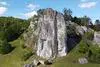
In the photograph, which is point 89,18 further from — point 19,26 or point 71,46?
point 71,46

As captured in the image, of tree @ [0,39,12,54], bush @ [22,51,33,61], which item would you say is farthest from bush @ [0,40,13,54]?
bush @ [22,51,33,61]

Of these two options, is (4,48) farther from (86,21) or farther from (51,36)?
(86,21)

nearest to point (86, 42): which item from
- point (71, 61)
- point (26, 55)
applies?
point (71, 61)

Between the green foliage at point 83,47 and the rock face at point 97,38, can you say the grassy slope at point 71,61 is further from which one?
the rock face at point 97,38

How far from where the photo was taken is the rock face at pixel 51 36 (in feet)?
329

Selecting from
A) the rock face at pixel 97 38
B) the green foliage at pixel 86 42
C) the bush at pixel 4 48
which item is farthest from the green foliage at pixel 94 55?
the bush at pixel 4 48

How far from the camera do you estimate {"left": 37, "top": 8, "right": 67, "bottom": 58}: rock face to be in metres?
100

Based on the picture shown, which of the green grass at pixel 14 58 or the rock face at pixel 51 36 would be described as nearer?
the green grass at pixel 14 58

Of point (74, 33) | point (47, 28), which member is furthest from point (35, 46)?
point (74, 33)

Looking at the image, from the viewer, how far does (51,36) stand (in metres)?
102

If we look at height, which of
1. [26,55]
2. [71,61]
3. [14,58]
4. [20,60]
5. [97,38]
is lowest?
[20,60]

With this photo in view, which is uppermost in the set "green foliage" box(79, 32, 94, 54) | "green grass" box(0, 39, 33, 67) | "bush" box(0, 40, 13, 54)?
"green foliage" box(79, 32, 94, 54)

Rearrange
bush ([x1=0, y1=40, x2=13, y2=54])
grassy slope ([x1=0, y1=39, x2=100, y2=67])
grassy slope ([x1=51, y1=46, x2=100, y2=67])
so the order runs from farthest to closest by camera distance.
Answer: bush ([x1=0, y1=40, x2=13, y2=54]) < grassy slope ([x1=0, y1=39, x2=100, y2=67]) < grassy slope ([x1=51, y1=46, x2=100, y2=67])

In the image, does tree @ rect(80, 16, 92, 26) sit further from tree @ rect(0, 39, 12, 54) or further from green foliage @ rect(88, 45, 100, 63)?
tree @ rect(0, 39, 12, 54)
